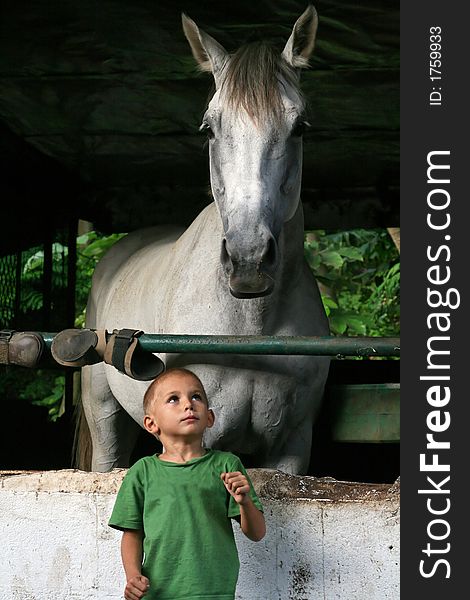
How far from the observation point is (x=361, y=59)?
13.9 feet

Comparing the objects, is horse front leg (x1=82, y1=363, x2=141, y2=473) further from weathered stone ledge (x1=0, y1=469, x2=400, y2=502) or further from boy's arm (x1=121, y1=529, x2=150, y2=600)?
boy's arm (x1=121, y1=529, x2=150, y2=600)

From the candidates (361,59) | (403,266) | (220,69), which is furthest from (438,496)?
(361,59)

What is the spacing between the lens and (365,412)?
119 inches

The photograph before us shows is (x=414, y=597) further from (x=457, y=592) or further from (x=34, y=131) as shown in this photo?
(x=34, y=131)

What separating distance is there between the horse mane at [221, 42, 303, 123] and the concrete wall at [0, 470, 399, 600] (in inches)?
43.7

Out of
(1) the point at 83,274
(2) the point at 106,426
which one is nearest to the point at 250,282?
(2) the point at 106,426

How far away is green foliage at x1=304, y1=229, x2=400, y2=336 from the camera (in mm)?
8031

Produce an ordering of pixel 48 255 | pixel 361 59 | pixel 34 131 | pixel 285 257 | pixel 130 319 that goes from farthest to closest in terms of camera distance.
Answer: pixel 48 255, pixel 34 131, pixel 361 59, pixel 130 319, pixel 285 257

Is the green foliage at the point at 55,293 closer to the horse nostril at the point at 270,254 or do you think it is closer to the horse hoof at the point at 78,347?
the horse hoof at the point at 78,347

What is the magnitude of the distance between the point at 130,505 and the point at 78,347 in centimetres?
57

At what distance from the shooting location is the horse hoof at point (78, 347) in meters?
2.50

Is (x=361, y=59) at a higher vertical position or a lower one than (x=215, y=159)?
higher

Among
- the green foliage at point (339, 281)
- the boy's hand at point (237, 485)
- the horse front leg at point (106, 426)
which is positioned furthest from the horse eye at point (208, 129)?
the green foliage at point (339, 281)

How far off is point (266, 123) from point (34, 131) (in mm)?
2698
